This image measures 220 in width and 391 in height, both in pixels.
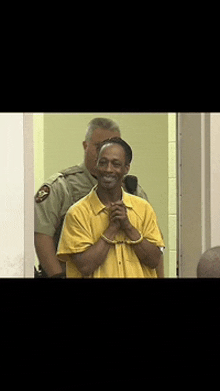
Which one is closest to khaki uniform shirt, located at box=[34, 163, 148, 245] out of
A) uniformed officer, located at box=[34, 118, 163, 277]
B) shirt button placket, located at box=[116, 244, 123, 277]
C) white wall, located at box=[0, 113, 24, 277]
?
uniformed officer, located at box=[34, 118, 163, 277]

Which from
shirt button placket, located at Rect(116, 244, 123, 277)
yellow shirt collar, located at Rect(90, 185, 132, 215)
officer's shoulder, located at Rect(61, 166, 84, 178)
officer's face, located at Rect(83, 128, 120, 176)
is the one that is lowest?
shirt button placket, located at Rect(116, 244, 123, 277)

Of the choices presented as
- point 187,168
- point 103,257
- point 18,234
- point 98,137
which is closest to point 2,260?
point 18,234

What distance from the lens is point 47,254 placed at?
361 cm

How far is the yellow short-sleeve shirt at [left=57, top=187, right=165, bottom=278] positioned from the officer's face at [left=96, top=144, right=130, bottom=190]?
0.07 m

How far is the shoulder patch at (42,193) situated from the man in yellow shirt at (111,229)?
0.44 ft

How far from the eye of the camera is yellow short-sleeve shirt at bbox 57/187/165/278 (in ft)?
11.7

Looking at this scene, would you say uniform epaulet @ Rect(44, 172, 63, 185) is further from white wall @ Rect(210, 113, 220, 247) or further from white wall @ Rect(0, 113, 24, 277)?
white wall @ Rect(210, 113, 220, 247)

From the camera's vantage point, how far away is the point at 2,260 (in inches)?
144

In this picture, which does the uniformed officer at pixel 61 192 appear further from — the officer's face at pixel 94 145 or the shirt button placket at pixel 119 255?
the shirt button placket at pixel 119 255

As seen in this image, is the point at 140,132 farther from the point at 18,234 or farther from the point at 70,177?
the point at 18,234

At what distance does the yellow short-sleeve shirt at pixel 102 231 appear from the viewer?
357 cm

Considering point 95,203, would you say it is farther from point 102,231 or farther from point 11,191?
point 11,191
